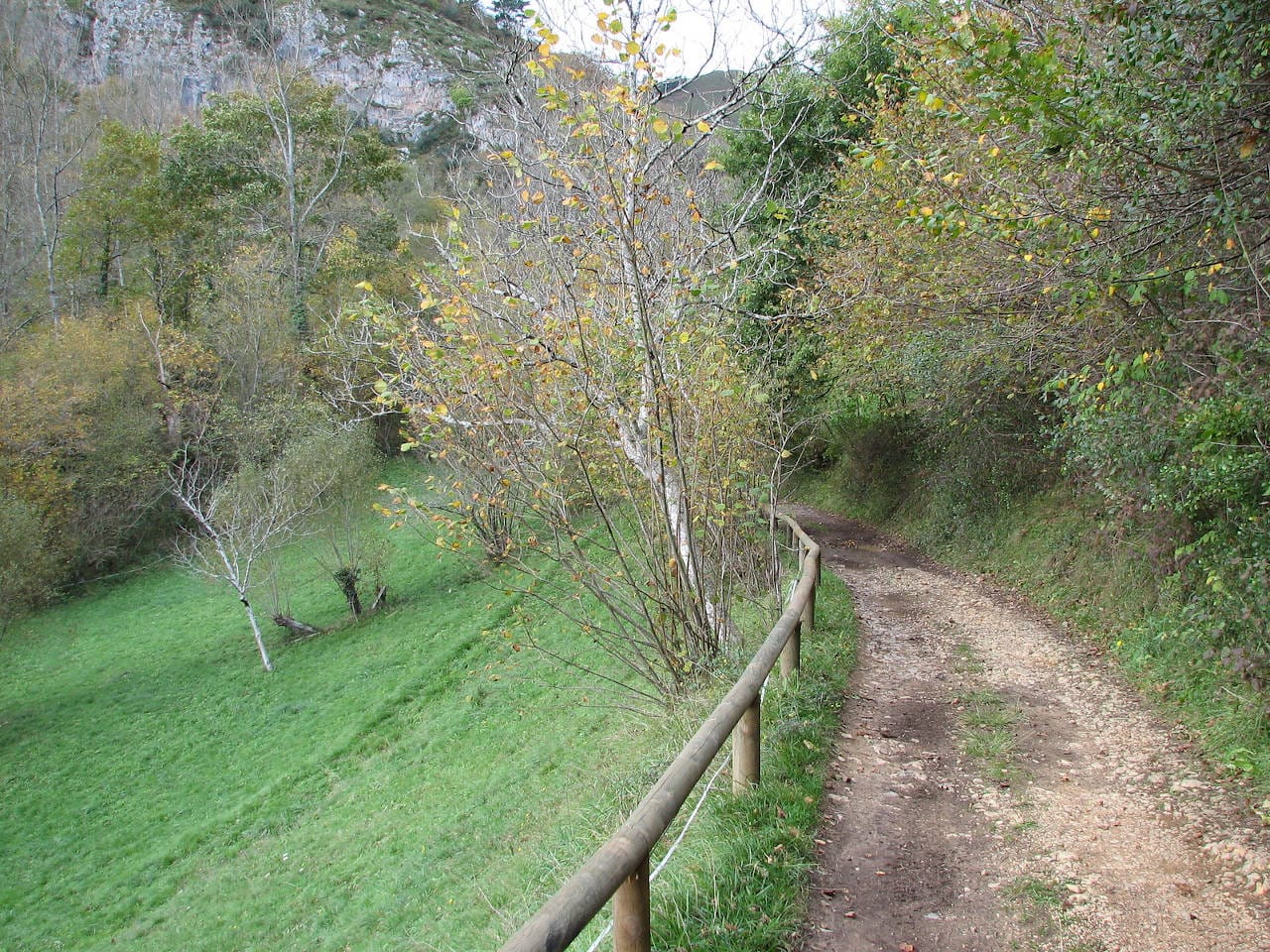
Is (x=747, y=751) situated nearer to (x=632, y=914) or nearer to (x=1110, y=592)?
(x=632, y=914)

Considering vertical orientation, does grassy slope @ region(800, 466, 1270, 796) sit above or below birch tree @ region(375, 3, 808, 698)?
below

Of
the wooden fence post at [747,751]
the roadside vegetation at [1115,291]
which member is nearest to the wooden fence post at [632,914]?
the wooden fence post at [747,751]

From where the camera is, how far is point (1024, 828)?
172 inches

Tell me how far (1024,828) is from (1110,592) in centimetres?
582

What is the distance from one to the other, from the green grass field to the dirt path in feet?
1.09

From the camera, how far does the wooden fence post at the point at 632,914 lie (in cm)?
264

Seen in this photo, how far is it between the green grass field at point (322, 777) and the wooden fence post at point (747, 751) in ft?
Result: 0.37

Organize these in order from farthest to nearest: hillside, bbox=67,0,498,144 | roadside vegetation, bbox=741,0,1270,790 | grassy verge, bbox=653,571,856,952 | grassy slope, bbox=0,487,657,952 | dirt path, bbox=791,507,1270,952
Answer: hillside, bbox=67,0,498,144
grassy slope, bbox=0,487,657,952
roadside vegetation, bbox=741,0,1270,790
dirt path, bbox=791,507,1270,952
grassy verge, bbox=653,571,856,952

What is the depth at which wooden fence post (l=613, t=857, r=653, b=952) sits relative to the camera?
8.68 feet

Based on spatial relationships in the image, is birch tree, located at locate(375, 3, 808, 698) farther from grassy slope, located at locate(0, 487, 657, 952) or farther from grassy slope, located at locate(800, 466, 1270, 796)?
grassy slope, located at locate(800, 466, 1270, 796)

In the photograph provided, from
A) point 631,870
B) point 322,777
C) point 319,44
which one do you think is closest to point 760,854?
point 631,870

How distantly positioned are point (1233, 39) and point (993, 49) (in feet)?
4.69

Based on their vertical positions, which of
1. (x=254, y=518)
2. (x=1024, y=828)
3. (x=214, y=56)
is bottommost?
(x=254, y=518)

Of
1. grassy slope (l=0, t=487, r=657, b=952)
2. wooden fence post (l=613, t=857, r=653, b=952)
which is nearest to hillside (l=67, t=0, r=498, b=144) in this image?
grassy slope (l=0, t=487, r=657, b=952)
